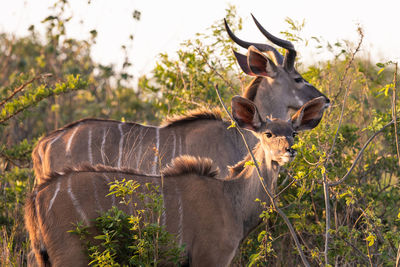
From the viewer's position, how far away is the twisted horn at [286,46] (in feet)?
17.6

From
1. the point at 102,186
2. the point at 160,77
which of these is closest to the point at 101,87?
the point at 160,77

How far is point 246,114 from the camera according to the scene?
162 inches

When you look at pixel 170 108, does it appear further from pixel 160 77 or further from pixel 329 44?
pixel 329 44

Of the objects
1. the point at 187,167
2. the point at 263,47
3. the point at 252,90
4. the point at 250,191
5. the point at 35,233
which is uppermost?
the point at 263,47

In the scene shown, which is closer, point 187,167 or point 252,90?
point 187,167

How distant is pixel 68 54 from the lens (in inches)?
419

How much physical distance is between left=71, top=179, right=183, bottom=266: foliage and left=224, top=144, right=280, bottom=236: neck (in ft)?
1.94

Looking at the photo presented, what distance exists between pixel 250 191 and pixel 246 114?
531 mm

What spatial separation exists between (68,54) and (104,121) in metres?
5.48

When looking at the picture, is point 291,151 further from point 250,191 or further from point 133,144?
point 133,144

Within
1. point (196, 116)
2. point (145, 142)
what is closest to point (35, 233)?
point (145, 142)

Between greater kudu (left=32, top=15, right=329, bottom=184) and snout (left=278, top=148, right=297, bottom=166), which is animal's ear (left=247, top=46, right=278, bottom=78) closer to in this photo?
greater kudu (left=32, top=15, right=329, bottom=184)

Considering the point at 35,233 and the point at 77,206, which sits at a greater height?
the point at 77,206

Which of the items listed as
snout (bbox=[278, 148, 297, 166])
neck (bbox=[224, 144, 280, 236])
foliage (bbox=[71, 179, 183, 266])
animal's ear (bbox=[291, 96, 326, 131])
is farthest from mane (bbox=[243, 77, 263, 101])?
foliage (bbox=[71, 179, 183, 266])
